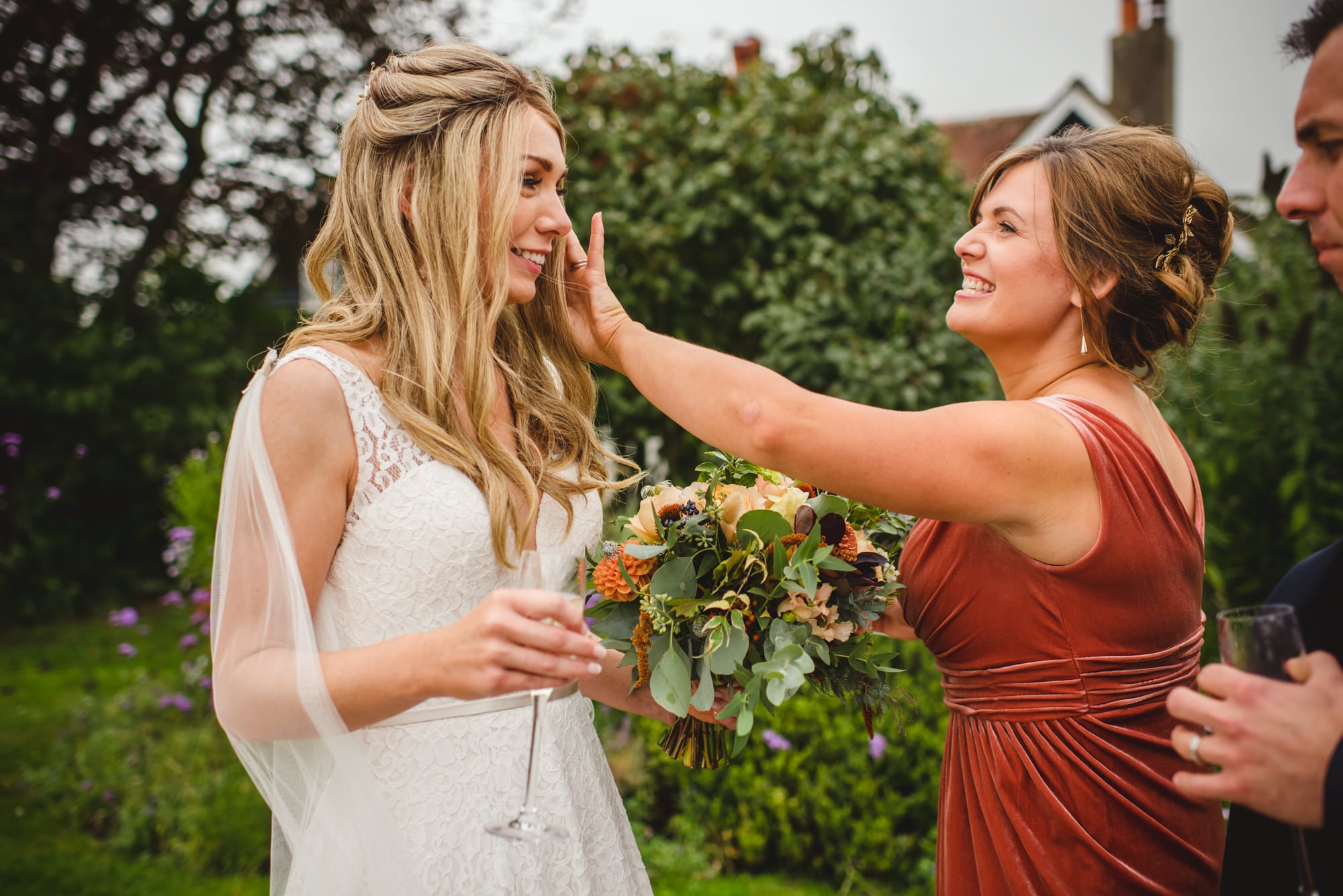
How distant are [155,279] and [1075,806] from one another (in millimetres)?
10528

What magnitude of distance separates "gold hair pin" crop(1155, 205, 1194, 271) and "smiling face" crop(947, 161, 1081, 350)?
209 millimetres

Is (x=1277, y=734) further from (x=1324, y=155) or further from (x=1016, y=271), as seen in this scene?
(x=1016, y=271)

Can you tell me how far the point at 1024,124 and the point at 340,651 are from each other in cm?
1620

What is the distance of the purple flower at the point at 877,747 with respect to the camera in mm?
4383

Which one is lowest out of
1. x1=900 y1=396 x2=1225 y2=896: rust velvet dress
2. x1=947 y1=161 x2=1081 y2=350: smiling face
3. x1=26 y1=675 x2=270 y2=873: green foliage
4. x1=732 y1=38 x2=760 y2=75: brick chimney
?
x1=26 y1=675 x2=270 y2=873: green foliage

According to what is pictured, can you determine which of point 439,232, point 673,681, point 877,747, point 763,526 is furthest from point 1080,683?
point 877,747

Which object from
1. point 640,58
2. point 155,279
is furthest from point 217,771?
point 155,279

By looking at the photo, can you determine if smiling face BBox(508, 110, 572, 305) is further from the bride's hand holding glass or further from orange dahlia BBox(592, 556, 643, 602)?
the bride's hand holding glass

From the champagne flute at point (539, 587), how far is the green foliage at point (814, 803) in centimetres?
293

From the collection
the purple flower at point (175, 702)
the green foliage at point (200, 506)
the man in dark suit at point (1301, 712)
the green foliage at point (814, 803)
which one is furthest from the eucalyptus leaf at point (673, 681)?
the purple flower at point (175, 702)

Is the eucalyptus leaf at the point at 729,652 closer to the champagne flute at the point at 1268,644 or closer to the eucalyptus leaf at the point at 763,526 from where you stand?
the eucalyptus leaf at the point at 763,526

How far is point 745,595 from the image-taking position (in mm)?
2039

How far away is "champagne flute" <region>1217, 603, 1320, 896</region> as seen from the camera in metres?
1.33

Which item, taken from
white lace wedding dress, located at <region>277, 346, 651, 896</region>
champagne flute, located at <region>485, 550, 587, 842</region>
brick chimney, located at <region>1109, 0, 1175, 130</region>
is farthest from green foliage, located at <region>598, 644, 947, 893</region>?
brick chimney, located at <region>1109, 0, 1175, 130</region>
